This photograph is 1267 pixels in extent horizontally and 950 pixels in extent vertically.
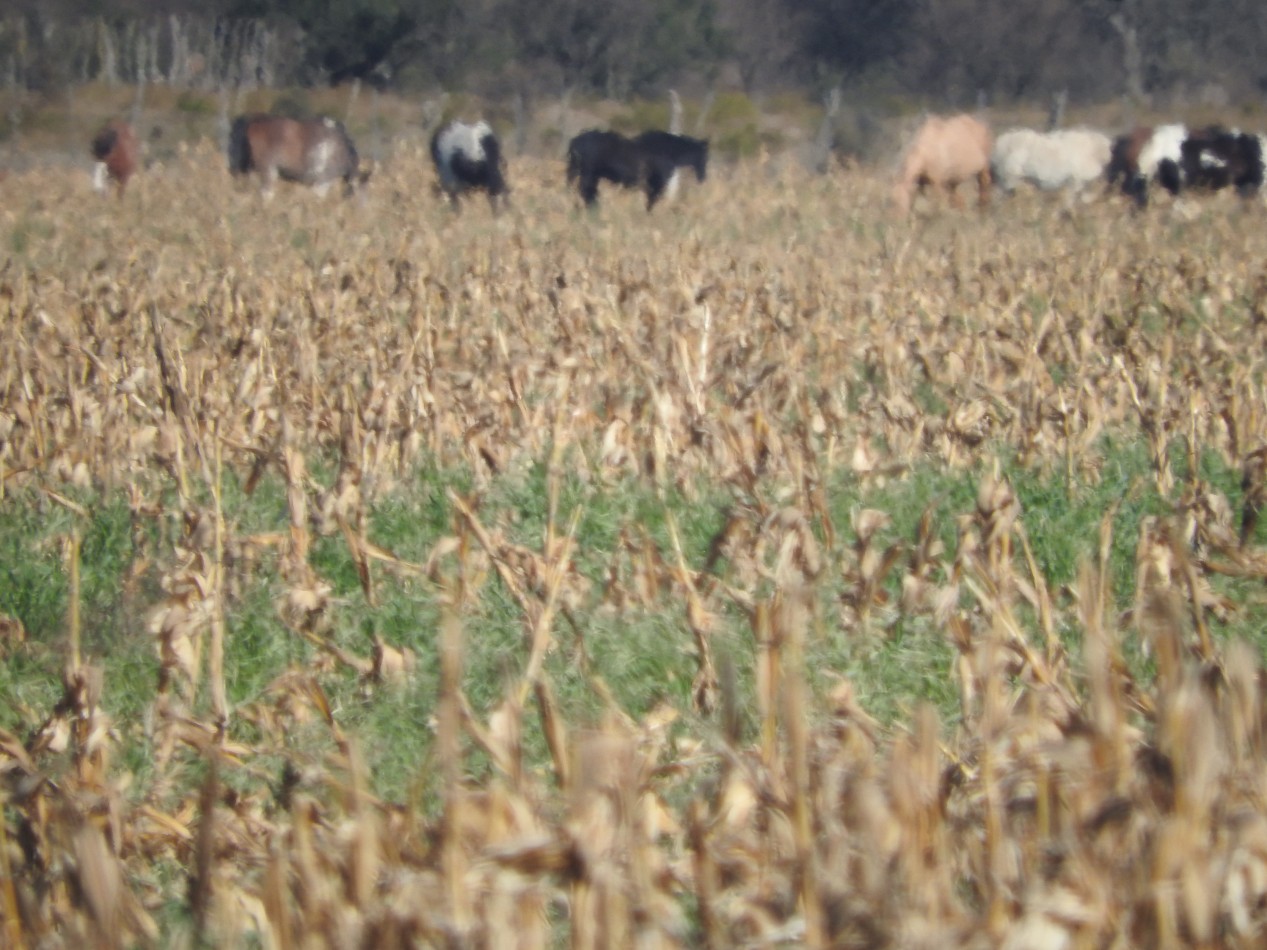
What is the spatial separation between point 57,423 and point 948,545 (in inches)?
153

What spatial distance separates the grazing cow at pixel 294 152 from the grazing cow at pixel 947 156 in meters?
8.15

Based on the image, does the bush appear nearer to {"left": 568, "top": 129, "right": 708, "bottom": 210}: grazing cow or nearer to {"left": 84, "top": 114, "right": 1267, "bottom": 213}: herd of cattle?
{"left": 84, "top": 114, "right": 1267, "bottom": 213}: herd of cattle

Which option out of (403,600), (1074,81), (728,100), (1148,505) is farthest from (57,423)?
(1074,81)

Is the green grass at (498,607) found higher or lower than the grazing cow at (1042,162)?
lower

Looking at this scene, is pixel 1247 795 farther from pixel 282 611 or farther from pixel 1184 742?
pixel 282 611

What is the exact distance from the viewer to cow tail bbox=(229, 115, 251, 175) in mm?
23422

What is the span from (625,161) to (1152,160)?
25.6 ft

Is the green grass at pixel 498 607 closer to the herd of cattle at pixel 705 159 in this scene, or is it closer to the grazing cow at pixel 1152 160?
the herd of cattle at pixel 705 159

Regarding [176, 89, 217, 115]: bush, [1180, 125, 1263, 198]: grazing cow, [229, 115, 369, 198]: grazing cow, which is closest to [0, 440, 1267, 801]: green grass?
[229, 115, 369, 198]: grazing cow

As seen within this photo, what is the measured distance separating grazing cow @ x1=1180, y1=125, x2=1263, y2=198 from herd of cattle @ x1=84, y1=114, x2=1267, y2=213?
15 mm

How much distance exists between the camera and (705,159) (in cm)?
2428

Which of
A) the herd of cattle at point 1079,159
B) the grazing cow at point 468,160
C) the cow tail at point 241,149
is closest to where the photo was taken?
the grazing cow at point 468,160

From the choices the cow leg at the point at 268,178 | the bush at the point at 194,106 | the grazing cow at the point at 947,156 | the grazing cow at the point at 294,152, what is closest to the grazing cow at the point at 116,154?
the grazing cow at the point at 294,152

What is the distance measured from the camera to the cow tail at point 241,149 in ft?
76.8
